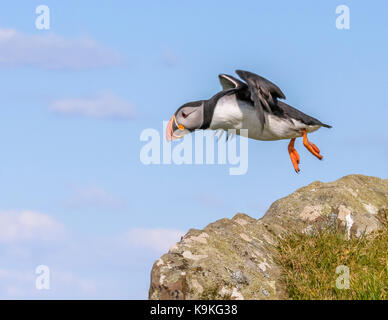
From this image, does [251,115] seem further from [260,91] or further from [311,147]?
[311,147]

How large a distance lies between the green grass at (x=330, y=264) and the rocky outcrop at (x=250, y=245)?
0.62 feet

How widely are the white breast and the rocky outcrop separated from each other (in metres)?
1.01

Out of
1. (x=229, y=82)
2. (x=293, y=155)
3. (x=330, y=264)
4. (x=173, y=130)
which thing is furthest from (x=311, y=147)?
(x=330, y=264)

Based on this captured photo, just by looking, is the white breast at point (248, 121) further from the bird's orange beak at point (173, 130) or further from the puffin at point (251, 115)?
the bird's orange beak at point (173, 130)

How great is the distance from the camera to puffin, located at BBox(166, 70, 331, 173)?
9086 millimetres

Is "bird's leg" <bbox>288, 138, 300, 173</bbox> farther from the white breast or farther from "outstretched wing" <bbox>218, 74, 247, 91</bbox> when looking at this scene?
"outstretched wing" <bbox>218, 74, 247, 91</bbox>

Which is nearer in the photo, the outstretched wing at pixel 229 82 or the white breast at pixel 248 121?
the white breast at pixel 248 121

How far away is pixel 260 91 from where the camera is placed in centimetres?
888

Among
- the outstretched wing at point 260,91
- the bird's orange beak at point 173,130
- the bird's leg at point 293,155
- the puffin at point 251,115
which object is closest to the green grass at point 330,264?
the bird's leg at point 293,155

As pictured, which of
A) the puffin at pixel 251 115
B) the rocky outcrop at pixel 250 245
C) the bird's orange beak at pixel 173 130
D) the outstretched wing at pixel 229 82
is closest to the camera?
the rocky outcrop at pixel 250 245

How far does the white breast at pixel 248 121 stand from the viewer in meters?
9.31
